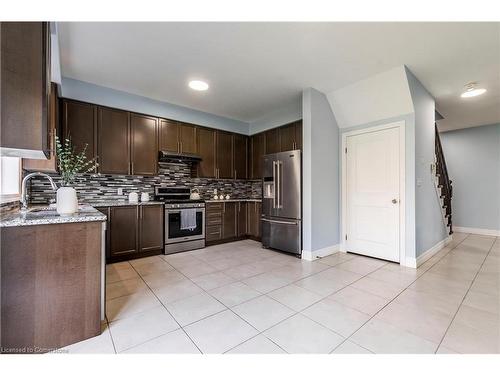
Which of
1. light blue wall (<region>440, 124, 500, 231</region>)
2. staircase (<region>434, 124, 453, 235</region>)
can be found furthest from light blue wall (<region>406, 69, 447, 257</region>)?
light blue wall (<region>440, 124, 500, 231</region>)

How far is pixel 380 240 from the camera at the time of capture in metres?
3.32

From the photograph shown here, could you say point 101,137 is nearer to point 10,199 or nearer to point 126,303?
point 10,199

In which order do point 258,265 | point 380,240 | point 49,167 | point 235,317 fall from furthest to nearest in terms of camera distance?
point 380,240, point 258,265, point 49,167, point 235,317

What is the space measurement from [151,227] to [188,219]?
1.95 feet

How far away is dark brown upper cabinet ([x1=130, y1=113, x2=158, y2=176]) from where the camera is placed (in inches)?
139

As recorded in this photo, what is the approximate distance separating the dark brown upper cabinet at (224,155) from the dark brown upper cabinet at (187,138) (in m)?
0.52

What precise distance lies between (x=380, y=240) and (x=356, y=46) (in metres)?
2.60

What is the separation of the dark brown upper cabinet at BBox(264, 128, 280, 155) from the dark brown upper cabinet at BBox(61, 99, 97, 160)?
2871 mm

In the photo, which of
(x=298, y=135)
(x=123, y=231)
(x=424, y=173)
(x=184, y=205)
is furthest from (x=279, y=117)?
(x=123, y=231)

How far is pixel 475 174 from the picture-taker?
5.21 metres

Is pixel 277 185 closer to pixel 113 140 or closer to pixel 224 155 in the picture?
pixel 224 155

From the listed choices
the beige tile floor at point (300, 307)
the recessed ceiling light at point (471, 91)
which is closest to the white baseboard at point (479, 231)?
the beige tile floor at point (300, 307)

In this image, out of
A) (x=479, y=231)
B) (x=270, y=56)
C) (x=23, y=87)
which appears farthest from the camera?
(x=479, y=231)
